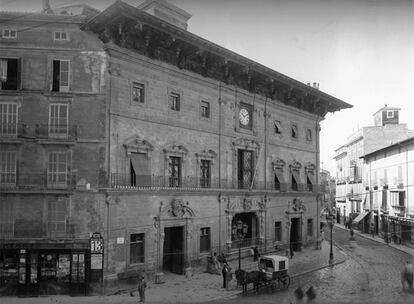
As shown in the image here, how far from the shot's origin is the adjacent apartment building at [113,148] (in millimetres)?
18828

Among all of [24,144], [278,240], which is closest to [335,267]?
[278,240]

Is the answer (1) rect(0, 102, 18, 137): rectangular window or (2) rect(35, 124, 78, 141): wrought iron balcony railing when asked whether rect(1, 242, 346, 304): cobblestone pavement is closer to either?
(2) rect(35, 124, 78, 141): wrought iron balcony railing

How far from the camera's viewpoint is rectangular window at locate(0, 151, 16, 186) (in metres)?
18.8

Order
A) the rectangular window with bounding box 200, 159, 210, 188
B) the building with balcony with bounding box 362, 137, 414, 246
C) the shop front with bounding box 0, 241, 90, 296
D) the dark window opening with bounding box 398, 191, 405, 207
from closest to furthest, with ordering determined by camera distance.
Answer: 1. the shop front with bounding box 0, 241, 90, 296
2. the rectangular window with bounding box 200, 159, 210, 188
3. the building with balcony with bounding box 362, 137, 414, 246
4. the dark window opening with bounding box 398, 191, 405, 207

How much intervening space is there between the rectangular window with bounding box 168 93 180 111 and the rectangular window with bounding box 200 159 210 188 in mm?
3681

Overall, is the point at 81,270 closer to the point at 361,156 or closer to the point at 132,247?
the point at 132,247

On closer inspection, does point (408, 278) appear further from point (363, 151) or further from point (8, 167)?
point (363, 151)

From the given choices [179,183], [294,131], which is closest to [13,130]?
[179,183]

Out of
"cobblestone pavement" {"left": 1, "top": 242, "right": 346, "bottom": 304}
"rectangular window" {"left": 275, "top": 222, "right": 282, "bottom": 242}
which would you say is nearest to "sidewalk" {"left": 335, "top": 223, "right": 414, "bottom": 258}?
"rectangular window" {"left": 275, "top": 222, "right": 282, "bottom": 242}

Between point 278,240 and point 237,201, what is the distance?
19.9 ft

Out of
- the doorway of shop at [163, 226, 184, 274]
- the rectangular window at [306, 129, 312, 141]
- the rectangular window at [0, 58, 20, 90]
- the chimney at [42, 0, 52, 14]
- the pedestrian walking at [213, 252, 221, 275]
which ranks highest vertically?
the chimney at [42, 0, 52, 14]

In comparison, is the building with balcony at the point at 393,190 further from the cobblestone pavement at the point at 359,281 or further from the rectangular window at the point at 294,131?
the rectangular window at the point at 294,131

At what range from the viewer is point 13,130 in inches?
747

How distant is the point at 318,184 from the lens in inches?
1427
